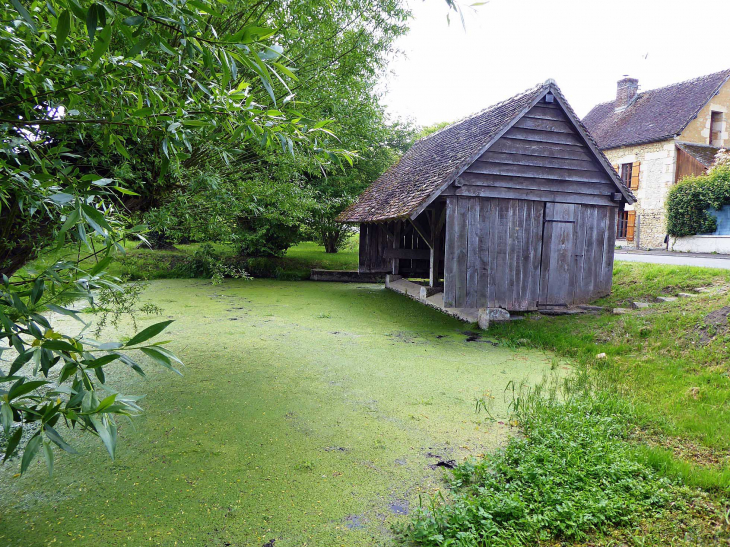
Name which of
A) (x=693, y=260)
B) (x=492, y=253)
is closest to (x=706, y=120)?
(x=693, y=260)

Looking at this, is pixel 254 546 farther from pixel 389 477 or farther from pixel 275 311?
pixel 275 311

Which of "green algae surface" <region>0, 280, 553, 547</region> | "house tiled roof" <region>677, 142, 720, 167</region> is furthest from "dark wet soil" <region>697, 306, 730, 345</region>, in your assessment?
"house tiled roof" <region>677, 142, 720, 167</region>

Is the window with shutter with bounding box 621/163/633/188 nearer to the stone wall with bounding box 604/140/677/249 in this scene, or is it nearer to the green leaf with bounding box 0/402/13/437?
the stone wall with bounding box 604/140/677/249

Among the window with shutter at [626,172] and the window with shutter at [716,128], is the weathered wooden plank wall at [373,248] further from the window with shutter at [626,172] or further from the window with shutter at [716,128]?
the window with shutter at [716,128]

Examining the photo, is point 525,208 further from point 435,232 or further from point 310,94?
point 310,94

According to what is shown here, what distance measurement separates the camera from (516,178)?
25.0 feet

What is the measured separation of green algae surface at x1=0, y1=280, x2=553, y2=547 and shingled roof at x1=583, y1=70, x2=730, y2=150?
16.5 meters

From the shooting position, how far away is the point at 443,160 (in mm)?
8719

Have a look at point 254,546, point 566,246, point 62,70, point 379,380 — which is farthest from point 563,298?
point 62,70

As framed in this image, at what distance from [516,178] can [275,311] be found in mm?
4816

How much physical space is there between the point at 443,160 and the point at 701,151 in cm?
1462

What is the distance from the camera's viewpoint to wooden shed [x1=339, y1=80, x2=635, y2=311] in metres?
7.38

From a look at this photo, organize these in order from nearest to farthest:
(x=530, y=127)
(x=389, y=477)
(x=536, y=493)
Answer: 1. (x=536, y=493)
2. (x=389, y=477)
3. (x=530, y=127)

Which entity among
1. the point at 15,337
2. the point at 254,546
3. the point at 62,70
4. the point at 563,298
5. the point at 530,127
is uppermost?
the point at 530,127
